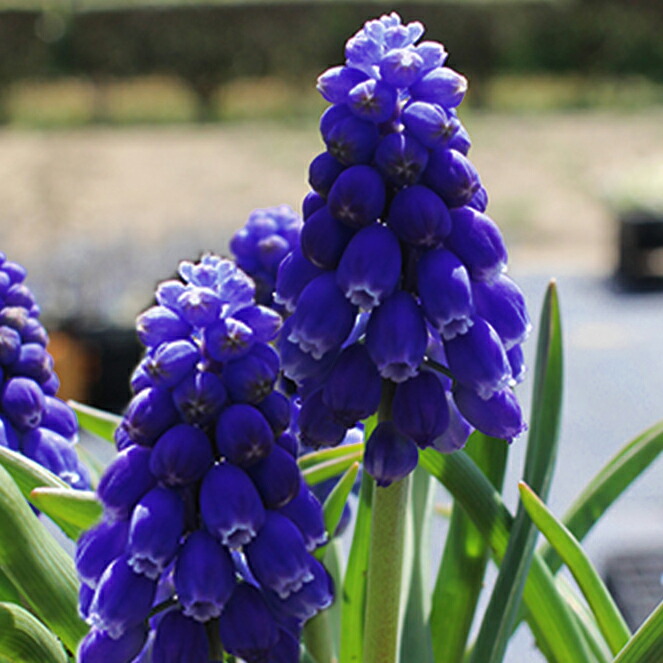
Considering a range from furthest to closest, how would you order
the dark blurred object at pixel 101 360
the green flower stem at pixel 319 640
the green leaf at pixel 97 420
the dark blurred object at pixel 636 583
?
1. the dark blurred object at pixel 101 360
2. the dark blurred object at pixel 636 583
3. the green leaf at pixel 97 420
4. the green flower stem at pixel 319 640

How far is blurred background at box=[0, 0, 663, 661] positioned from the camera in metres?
5.30

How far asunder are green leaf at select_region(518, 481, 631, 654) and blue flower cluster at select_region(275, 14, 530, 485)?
0.60 ft

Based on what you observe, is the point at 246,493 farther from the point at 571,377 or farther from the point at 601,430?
the point at 571,377

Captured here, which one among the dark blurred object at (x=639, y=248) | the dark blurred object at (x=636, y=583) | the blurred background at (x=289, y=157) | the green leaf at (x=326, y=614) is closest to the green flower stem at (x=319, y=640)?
the green leaf at (x=326, y=614)

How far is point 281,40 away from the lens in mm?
19500

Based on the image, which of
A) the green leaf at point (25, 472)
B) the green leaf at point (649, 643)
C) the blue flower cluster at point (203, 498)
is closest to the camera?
the blue flower cluster at point (203, 498)

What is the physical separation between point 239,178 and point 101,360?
853 centimetres

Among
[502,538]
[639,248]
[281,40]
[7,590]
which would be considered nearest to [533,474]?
[502,538]

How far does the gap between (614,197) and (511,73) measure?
11.3 metres

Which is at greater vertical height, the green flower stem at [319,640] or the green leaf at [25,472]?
the green leaf at [25,472]

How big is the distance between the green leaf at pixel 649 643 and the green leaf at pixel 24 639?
0.65 meters

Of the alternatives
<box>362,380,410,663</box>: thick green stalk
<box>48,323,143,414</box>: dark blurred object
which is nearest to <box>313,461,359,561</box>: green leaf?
<box>362,380,410,663</box>: thick green stalk

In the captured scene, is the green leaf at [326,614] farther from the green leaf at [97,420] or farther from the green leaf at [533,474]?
the green leaf at [97,420]

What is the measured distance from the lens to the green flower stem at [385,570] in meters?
1.20
